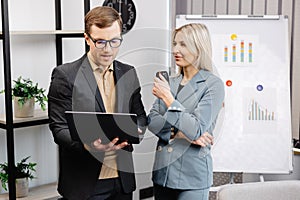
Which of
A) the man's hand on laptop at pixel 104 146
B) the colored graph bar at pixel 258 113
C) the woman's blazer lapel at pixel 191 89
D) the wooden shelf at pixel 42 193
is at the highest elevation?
the woman's blazer lapel at pixel 191 89

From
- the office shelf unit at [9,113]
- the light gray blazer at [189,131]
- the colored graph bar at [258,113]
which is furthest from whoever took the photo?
the colored graph bar at [258,113]

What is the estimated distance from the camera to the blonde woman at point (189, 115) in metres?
2.23

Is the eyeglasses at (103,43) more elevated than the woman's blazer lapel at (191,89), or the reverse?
the eyeglasses at (103,43)

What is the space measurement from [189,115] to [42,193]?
1.22 meters

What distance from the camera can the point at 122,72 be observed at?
2070 mm

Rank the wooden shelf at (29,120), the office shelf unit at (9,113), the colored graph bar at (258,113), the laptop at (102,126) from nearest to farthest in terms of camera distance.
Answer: the laptop at (102,126) < the office shelf unit at (9,113) < the wooden shelf at (29,120) < the colored graph bar at (258,113)

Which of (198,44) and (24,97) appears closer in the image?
(198,44)

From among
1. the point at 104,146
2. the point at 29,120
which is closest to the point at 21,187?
the point at 29,120

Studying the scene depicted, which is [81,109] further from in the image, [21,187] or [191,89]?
[21,187]

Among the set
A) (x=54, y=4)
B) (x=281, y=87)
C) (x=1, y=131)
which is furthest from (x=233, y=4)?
(x=1, y=131)

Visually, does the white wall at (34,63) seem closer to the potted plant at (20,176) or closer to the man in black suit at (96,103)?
the potted plant at (20,176)

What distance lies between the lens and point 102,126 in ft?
6.39

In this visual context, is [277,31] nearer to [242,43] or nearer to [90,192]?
[242,43]

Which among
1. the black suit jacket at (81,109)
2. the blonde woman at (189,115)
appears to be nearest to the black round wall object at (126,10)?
the blonde woman at (189,115)
